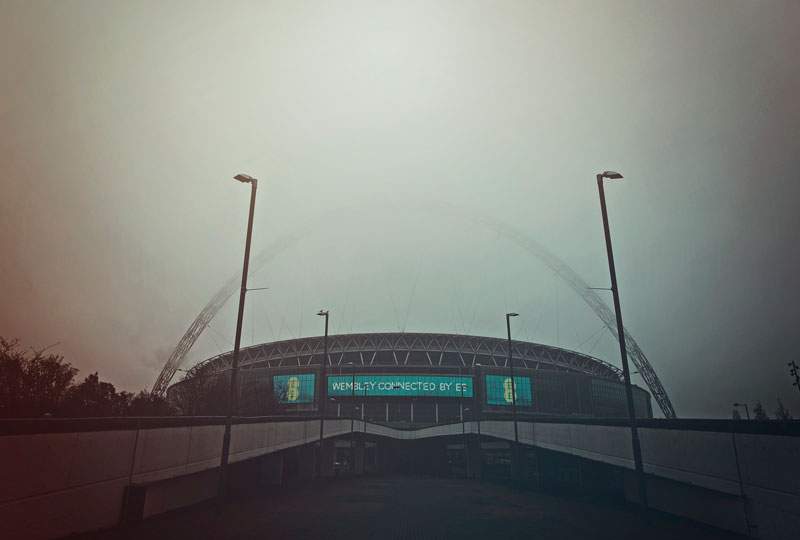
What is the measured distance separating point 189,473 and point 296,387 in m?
83.8

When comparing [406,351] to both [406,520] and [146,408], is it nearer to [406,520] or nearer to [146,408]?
[146,408]

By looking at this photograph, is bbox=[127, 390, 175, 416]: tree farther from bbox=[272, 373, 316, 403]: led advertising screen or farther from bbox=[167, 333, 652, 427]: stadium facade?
bbox=[272, 373, 316, 403]: led advertising screen

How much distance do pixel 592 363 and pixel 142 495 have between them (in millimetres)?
124734

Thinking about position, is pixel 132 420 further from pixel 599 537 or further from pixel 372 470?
pixel 372 470

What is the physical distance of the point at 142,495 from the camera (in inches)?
553

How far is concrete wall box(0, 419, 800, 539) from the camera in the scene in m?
10.1

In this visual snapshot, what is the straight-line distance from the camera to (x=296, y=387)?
9900 centimetres

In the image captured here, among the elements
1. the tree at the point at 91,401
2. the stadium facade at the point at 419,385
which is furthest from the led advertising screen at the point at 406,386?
the tree at the point at 91,401

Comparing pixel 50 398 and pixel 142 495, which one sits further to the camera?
pixel 50 398

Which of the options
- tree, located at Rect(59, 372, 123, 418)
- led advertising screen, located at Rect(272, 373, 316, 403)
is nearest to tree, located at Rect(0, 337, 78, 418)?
tree, located at Rect(59, 372, 123, 418)

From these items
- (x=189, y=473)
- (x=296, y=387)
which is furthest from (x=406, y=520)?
(x=296, y=387)

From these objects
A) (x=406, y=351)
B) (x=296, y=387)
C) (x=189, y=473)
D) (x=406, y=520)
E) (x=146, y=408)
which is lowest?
(x=406, y=520)

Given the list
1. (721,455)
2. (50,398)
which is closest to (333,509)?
(721,455)

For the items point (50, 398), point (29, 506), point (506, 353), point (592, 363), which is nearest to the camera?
point (29, 506)
